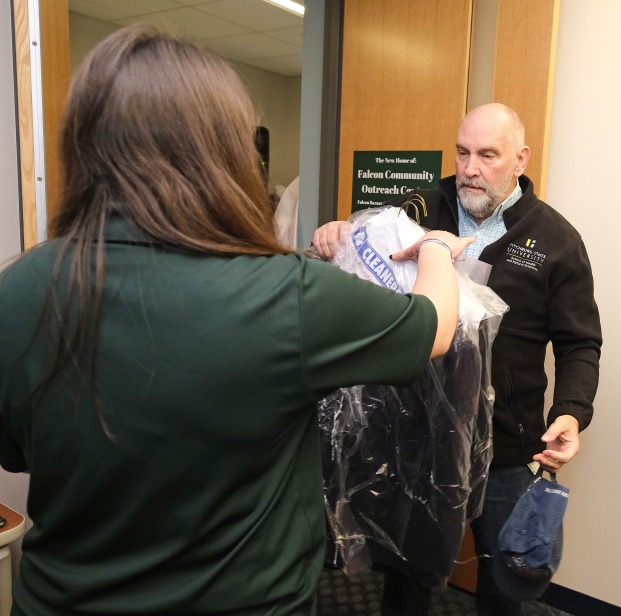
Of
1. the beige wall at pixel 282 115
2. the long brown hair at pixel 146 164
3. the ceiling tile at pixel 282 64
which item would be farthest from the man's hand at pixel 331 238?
the beige wall at pixel 282 115

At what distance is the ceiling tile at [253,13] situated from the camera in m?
5.14

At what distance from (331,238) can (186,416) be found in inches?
27.4

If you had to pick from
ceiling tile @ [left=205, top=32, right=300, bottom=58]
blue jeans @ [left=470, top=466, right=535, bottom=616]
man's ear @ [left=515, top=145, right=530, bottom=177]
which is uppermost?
ceiling tile @ [left=205, top=32, right=300, bottom=58]

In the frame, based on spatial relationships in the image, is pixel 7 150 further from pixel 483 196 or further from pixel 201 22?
pixel 201 22

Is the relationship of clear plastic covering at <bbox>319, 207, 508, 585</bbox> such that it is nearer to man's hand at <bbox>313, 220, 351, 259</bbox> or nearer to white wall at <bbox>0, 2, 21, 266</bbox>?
man's hand at <bbox>313, 220, 351, 259</bbox>

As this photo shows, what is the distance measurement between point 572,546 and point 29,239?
2087mm

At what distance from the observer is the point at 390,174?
2.48 m

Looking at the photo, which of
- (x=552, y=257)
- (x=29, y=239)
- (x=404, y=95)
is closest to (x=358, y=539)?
(x=552, y=257)

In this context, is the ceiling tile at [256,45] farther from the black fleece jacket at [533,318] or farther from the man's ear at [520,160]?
the black fleece jacket at [533,318]

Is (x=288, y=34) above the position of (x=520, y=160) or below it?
above

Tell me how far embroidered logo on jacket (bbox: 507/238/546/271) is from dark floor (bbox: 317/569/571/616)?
138 centimetres

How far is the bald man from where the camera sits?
159cm

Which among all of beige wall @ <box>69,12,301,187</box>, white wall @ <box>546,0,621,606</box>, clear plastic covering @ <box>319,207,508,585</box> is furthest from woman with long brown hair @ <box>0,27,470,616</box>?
beige wall @ <box>69,12,301,187</box>

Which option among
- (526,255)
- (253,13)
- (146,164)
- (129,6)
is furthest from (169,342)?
(129,6)
